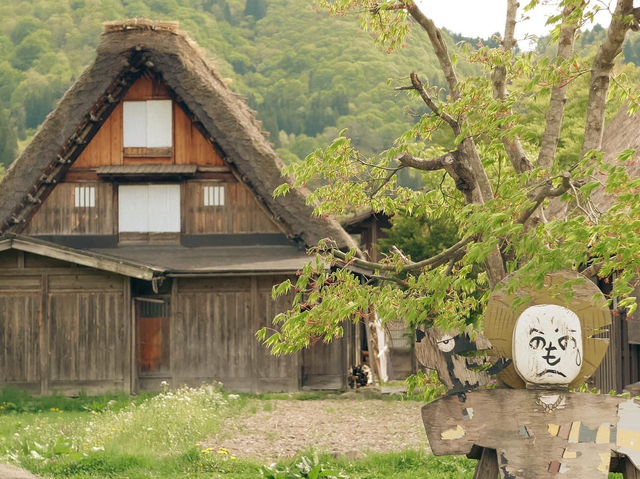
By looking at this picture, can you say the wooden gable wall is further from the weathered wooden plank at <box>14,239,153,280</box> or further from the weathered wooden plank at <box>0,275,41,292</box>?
the weathered wooden plank at <box>14,239,153,280</box>

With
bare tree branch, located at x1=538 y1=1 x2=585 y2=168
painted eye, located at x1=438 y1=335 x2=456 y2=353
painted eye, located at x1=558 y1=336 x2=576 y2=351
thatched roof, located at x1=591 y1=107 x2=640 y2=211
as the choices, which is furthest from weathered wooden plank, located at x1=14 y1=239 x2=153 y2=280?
painted eye, located at x1=558 y1=336 x2=576 y2=351

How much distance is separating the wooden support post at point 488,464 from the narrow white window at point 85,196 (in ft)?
50.2

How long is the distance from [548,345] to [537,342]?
0.24 feet

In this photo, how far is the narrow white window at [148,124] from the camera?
20.5 meters

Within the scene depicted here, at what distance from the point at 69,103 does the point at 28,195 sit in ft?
6.73

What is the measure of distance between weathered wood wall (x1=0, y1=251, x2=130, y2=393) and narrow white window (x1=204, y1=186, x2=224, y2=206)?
8.30 feet

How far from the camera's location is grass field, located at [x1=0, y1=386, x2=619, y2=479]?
10656 mm

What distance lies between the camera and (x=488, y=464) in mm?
6512

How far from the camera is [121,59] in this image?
19.8 m

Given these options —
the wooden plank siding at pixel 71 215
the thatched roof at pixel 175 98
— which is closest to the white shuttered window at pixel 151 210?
the wooden plank siding at pixel 71 215

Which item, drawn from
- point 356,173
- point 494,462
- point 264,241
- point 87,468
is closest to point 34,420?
point 87,468

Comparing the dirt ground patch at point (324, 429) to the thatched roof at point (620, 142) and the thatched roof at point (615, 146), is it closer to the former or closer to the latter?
the thatched roof at point (615, 146)

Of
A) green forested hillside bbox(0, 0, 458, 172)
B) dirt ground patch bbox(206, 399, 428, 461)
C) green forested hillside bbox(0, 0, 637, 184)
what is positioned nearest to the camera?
dirt ground patch bbox(206, 399, 428, 461)

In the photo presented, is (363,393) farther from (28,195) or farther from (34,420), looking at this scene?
(28,195)
